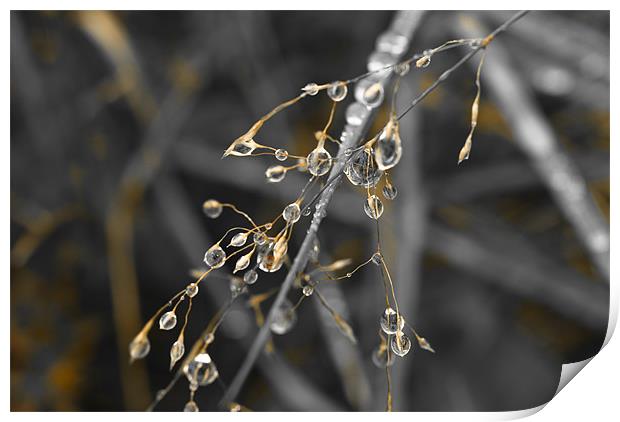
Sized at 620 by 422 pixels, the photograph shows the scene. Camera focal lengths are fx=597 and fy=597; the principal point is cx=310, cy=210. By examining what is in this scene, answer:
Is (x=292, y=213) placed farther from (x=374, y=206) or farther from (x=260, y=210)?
(x=260, y=210)

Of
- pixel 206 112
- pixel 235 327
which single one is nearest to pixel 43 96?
pixel 206 112

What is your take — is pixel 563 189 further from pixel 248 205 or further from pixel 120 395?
pixel 120 395

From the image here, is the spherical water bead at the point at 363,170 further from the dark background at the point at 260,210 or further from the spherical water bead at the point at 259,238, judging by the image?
the dark background at the point at 260,210

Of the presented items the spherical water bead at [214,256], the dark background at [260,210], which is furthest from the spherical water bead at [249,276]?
the dark background at [260,210]

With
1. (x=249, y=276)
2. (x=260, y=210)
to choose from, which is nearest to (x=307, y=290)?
(x=249, y=276)

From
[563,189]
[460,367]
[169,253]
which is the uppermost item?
[563,189]

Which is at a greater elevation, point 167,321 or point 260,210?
point 167,321
